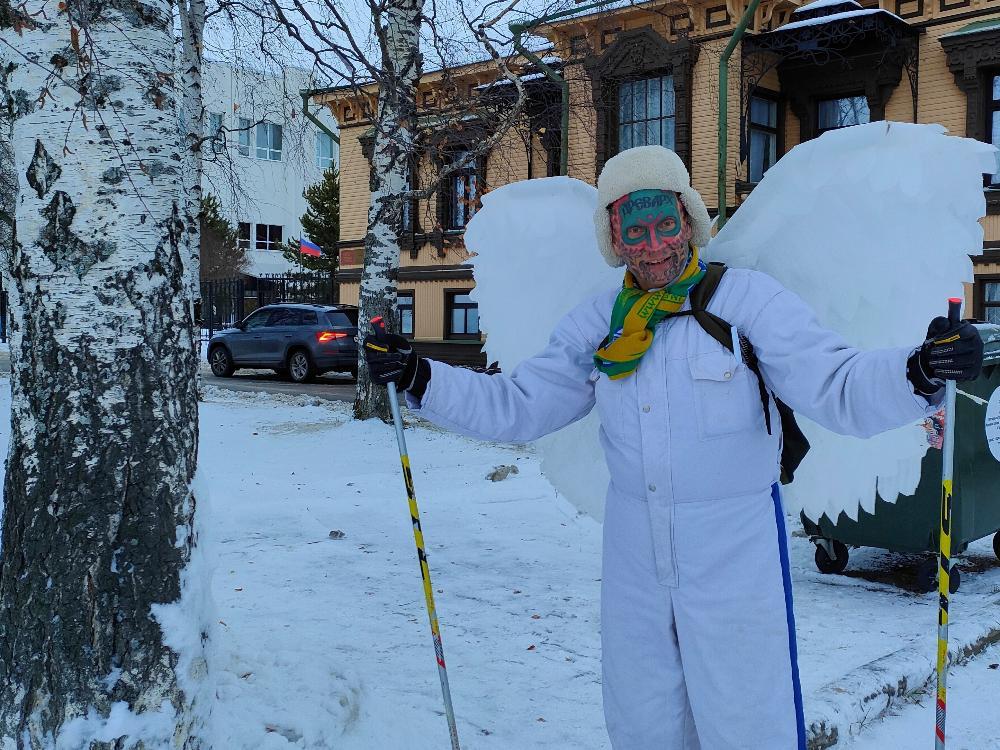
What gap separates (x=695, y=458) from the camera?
2363 mm

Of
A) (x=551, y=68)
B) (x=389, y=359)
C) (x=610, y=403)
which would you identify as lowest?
(x=610, y=403)

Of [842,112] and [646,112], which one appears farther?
[646,112]

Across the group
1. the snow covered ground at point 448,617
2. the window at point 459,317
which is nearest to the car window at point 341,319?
the window at point 459,317

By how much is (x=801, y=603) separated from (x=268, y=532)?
3323 mm

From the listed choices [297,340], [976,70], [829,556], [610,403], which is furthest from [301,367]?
[610,403]

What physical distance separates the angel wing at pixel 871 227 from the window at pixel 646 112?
1620cm

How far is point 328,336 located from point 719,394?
16017mm

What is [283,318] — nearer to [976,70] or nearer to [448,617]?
[976,70]

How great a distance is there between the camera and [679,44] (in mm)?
17859

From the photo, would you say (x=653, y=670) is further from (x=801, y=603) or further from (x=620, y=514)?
(x=801, y=603)

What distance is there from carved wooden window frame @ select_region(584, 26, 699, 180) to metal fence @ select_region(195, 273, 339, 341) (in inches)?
400

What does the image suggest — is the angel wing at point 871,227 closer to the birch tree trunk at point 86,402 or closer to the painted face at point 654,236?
the painted face at point 654,236

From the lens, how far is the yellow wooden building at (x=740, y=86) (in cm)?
1571

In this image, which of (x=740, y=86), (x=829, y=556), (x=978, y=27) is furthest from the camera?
(x=740, y=86)
